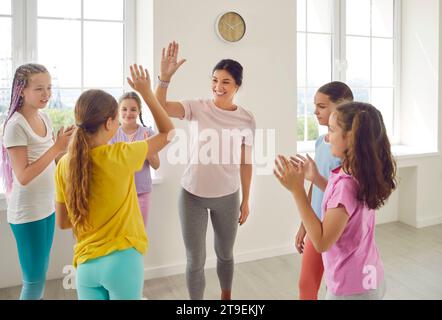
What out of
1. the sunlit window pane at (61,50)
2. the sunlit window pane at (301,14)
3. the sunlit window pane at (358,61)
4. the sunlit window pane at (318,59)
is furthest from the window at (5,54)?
the sunlit window pane at (358,61)

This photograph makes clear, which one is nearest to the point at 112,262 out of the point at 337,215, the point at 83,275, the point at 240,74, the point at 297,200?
the point at 83,275

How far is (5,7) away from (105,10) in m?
0.65

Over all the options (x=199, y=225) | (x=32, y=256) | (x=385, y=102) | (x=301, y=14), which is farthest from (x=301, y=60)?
(x=32, y=256)

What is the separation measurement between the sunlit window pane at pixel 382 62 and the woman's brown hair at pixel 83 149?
3511 millimetres

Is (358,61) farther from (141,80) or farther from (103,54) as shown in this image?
(141,80)

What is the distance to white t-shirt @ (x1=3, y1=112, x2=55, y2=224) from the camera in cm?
186

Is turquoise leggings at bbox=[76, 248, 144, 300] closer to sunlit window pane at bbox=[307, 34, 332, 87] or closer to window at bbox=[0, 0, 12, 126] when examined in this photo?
window at bbox=[0, 0, 12, 126]

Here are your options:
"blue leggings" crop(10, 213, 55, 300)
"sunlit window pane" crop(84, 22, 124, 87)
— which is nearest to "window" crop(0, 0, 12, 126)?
"sunlit window pane" crop(84, 22, 124, 87)

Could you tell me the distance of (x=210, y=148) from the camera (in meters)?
2.09

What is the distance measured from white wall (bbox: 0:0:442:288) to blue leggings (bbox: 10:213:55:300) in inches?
33.2

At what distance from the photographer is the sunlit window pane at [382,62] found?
4.19 meters

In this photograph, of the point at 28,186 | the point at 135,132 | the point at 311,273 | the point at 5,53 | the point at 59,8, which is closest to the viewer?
the point at 311,273

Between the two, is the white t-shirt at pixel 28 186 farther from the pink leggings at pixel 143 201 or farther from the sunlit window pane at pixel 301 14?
the sunlit window pane at pixel 301 14

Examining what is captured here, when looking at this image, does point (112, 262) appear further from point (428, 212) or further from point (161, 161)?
point (428, 212)
